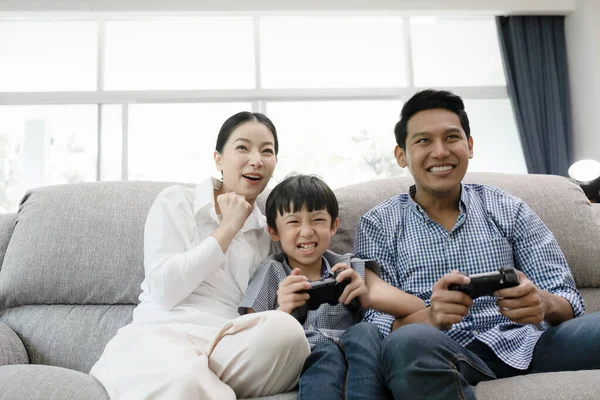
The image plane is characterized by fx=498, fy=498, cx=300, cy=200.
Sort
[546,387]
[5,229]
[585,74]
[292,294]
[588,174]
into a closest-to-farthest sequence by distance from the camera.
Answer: [546,387]
[292,294]
[5,229]
[588,174]
[585,74]

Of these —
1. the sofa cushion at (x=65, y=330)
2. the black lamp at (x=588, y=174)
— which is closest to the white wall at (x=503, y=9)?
the black lamp at (x=588, y=174)

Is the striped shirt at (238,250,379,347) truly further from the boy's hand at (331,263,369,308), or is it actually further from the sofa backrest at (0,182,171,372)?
the sofa backrest at (0,182,171,372)

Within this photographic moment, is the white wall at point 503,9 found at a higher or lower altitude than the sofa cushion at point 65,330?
higher

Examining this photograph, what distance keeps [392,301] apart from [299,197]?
0.39 metres

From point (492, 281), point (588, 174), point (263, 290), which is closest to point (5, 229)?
point (263, 290)

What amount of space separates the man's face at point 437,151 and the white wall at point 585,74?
3.85 m

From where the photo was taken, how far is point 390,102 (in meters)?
4.80

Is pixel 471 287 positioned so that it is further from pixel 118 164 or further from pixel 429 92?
pixel 118 164

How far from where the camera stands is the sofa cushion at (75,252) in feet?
5.07

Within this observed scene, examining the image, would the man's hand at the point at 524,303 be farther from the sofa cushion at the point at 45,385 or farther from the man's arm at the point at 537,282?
the sofa cushion at the point at 45,385

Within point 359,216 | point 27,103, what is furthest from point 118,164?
point 359,216

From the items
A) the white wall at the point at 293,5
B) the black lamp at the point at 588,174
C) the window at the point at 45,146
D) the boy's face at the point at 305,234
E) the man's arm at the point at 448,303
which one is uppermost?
the white wall at the point at 293,5

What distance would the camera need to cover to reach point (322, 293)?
126 cm

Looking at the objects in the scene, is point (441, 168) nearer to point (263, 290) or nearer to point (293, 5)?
point (263, 290)
